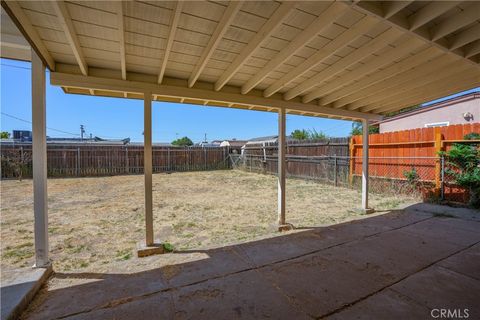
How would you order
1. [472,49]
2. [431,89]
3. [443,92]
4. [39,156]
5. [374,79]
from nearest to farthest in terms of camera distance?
[39,156] < [472,49] < [374,79] < [431,89] < [443,92]

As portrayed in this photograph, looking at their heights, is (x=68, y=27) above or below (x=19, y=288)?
above

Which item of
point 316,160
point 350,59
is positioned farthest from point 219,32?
point 316,160


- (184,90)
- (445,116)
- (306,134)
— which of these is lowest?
(184,90)

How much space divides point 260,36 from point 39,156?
228cm

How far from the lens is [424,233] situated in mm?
3328

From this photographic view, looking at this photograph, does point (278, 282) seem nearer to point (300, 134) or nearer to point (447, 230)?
point (447, 230)

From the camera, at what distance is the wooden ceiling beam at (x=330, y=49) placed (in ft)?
6.06

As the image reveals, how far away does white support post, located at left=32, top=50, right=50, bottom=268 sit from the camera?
2.14 meters

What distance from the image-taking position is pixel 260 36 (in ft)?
6.33

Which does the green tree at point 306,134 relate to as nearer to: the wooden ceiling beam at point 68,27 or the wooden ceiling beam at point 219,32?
the wooden ceiling beam at point 219,32

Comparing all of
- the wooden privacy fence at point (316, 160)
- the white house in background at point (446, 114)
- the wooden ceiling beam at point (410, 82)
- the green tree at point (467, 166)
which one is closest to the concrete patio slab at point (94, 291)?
the wooden ceiling beam at point (410, 82)

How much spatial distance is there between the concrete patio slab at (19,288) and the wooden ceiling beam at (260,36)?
2.62 meters

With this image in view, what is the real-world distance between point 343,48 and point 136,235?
12.0ft

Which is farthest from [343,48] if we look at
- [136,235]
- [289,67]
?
[136,235]
